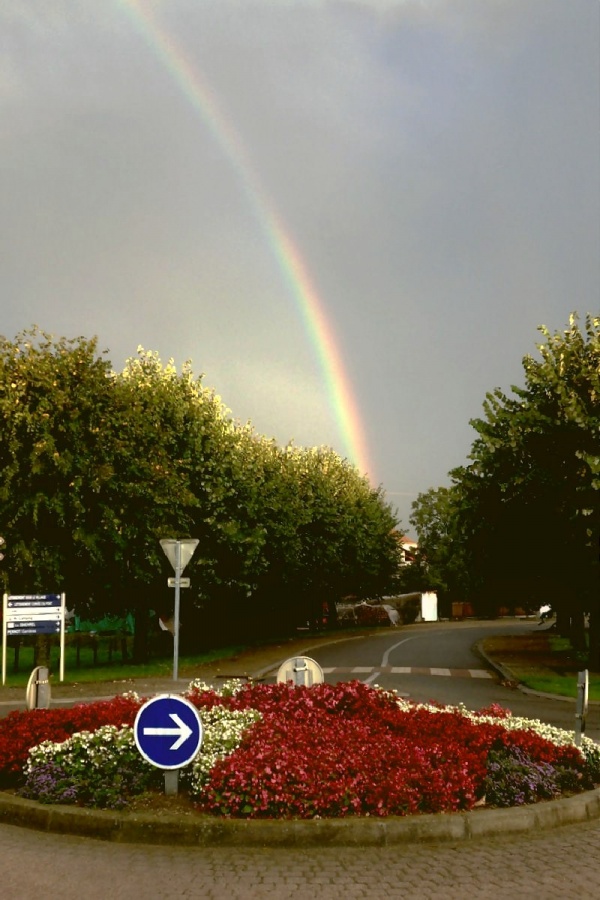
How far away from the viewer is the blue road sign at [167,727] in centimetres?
808

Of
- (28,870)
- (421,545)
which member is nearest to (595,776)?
(28,870)

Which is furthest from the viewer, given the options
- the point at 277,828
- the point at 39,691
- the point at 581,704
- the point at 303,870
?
the point at 39,691

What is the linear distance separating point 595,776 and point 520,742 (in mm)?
790

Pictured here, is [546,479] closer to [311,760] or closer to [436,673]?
[436,673]

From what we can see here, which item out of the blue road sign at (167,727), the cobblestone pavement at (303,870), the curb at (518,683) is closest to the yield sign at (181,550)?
the curb at (518,683)

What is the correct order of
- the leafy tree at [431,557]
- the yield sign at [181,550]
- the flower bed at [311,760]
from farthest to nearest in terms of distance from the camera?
the leafy tree at [431,557] → the yield sign at [181,550] → the flower bed at [311,760]

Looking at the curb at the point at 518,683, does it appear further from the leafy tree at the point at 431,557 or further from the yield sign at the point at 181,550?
the leafy tree at the point at 431,557

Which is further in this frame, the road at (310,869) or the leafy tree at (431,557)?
the leafy tree at (431,557)

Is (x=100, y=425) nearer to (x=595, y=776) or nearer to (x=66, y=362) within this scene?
(x=66, y=362)

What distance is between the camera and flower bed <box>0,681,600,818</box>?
25.7 ft

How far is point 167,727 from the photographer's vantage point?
809 cm

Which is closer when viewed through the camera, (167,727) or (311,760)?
(167,727)

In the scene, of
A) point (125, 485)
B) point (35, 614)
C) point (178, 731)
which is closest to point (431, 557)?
point (125, 485)

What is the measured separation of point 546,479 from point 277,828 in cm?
2022
